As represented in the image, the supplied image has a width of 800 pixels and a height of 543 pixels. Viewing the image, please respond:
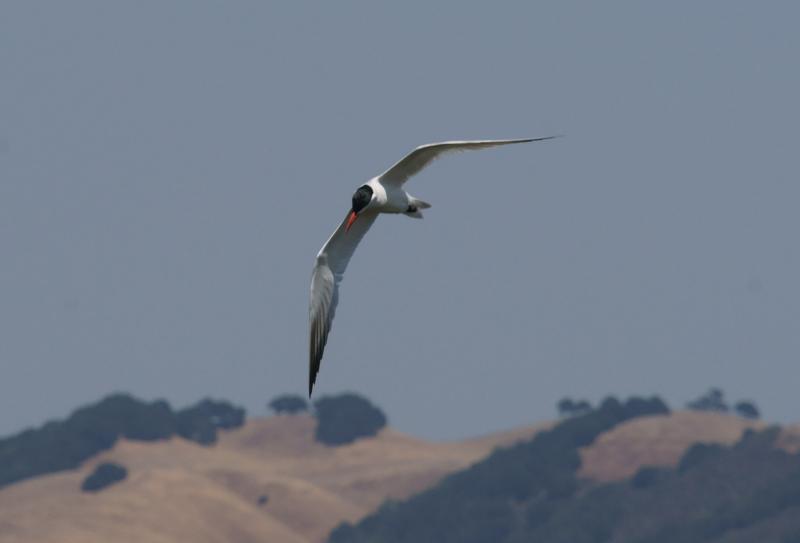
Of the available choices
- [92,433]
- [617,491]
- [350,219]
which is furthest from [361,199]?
[92,433]

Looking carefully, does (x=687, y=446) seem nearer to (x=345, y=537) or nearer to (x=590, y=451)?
(x=590, y=451)

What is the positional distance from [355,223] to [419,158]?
8.25 feet

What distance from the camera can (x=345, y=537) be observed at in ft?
504

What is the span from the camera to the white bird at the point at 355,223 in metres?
33.8

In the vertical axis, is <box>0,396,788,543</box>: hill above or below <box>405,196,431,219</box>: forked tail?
below

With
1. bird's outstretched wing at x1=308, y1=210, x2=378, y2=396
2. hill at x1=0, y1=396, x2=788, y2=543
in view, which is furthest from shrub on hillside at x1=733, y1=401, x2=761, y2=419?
bird's outstretched wing at x1=308, y1=210, x2=378, y2=396

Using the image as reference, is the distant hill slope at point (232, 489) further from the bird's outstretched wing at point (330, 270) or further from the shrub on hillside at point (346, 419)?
the bird's outstretched wing at point (330, 270)

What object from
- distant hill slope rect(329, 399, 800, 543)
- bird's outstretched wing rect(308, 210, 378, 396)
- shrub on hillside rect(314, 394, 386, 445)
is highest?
bird's outstretched wing rect(308, 210, 378, 396)

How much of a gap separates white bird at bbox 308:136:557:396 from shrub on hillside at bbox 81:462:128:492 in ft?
405

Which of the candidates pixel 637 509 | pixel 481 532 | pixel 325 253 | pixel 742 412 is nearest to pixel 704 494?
pixel 637 509

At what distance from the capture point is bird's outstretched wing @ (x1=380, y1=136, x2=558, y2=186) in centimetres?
3275

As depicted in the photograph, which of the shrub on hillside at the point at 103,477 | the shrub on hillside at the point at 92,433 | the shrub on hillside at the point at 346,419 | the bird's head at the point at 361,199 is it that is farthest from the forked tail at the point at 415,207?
the shrub on hillside at the point at 346,419

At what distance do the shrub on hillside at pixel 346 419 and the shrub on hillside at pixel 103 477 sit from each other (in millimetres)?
36515

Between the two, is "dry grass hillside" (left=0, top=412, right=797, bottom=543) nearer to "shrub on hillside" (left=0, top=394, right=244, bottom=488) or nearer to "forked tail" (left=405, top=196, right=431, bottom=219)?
"shrub on hillside" (left=0, top=394, right=244, bottom=488)
